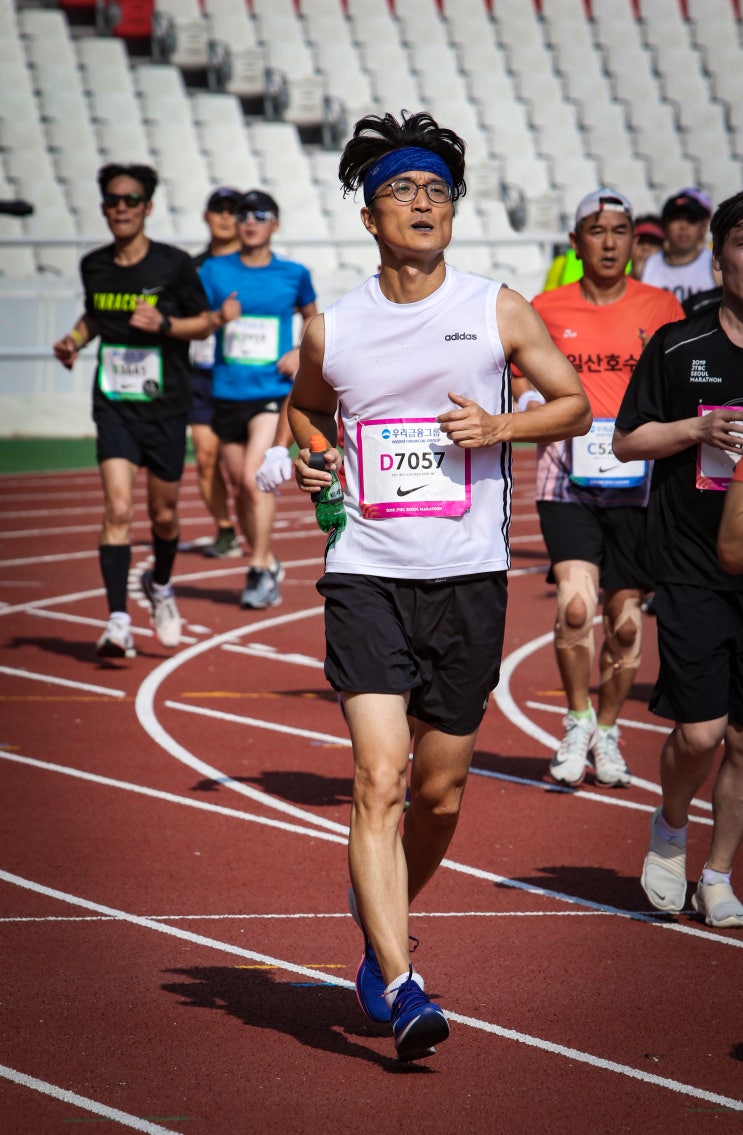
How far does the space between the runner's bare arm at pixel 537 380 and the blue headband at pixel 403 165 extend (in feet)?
1.15

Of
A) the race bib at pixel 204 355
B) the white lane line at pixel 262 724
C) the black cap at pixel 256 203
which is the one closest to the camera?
the white lane line at pixel 262 724

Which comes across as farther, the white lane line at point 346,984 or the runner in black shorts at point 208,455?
the runner in black shorts at point 208,455

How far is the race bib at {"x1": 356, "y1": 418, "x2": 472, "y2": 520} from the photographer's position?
4.02 metres

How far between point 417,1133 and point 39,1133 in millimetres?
787

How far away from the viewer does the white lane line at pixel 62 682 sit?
8.38 m

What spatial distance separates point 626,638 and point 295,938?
2458 mm

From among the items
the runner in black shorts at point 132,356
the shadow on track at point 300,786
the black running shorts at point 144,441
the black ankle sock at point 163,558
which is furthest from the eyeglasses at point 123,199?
→ the shadow on track at point 300,786

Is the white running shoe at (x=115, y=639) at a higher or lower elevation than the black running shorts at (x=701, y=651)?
lower

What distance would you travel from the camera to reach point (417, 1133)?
3404 millimetres

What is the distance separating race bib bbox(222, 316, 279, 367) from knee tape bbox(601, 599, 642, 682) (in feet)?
16.5

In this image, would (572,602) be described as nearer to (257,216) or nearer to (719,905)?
(719,905)

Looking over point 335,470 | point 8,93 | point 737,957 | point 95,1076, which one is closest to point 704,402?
point 335,470

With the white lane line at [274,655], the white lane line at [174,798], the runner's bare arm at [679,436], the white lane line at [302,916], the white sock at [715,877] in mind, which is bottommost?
the white lane line at [274,655]

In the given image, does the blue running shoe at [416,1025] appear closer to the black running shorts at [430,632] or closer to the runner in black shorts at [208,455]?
the black running shorts at [430,632]
